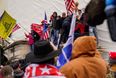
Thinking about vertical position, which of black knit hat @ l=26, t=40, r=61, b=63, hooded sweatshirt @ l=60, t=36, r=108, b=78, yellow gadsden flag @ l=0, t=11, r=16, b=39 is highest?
yellow gadsden flag @ l=0, t=11, r=16, b=39

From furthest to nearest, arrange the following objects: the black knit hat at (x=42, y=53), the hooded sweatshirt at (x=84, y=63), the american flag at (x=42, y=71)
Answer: the hooded sweatshirt at (x=84, y=63), the black knit hat at (x=42, y=53), the american flag at (x=42, y=71)

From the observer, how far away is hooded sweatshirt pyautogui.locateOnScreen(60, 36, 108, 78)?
16.0ft

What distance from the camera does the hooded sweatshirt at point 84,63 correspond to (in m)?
4.87

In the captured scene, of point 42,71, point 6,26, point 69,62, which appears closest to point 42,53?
point 42,71

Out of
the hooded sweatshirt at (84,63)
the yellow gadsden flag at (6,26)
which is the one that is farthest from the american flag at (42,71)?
the yellow gadsden flag at (6,26)

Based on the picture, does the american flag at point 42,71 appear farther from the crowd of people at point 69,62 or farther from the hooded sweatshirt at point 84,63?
the hooded sweatshirt at point 84,63

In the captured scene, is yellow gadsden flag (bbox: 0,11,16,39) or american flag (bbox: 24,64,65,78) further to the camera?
yellow gadsden flag (bbox: 0,11,16,39)

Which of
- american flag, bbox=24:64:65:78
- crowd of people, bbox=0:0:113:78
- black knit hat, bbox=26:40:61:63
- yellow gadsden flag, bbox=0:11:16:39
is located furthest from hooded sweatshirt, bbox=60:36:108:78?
yellow gadsden flag, bbox=0:11:16:39

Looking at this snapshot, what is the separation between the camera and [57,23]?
64.0 feet

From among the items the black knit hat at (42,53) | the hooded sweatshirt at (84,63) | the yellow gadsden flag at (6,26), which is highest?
the yellow gadsden flag at (6,26)

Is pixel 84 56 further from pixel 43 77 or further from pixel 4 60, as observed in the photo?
pixel 4 60

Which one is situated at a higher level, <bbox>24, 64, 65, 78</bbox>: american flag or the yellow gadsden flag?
the yellow gadsden flag

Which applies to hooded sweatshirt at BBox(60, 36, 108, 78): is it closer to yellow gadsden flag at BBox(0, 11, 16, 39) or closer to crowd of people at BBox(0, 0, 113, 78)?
crowd of people at BBox(0, 0, 113, 78)

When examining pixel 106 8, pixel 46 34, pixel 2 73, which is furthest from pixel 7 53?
pixel 106 8
